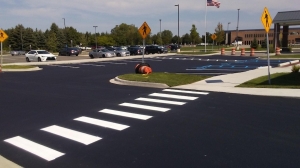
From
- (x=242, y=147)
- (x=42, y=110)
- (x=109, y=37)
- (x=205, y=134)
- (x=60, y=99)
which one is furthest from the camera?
(x=109, y=37)

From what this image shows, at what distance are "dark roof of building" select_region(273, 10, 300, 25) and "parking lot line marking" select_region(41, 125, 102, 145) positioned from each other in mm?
40525

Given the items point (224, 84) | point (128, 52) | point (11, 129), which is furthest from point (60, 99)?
point (128, 52)

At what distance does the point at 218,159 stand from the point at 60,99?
26.1 ft

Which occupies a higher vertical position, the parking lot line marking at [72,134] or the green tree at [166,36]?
the green tree at [166,36]

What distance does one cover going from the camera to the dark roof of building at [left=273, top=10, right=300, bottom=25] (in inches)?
1679

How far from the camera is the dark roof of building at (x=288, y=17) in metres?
42.6

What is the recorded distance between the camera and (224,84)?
1529 centimetres

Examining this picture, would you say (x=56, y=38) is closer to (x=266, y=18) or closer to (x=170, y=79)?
(x=170, y=79)

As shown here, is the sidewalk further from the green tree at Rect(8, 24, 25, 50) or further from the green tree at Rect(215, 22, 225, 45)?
the green tree at Rect(8, 24, 25, 50)

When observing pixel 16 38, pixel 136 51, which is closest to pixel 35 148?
pixel 136 51

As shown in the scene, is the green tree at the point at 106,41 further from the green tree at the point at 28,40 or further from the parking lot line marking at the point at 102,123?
the parking lot line marking at the point at 102,123

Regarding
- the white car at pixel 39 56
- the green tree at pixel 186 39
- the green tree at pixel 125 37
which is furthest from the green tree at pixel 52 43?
the green tree at pixel 186 39

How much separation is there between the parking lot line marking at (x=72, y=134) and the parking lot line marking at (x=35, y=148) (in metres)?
0.71

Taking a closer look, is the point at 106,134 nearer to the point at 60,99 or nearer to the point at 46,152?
the point at 46,152
